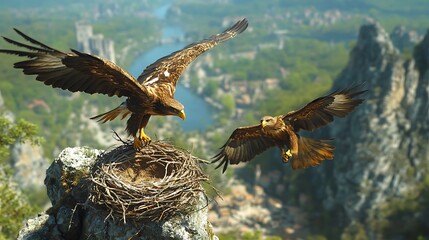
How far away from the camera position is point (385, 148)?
162ft

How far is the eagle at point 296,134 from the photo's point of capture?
28.5ft

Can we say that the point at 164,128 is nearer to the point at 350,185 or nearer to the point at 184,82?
the point at 184,82

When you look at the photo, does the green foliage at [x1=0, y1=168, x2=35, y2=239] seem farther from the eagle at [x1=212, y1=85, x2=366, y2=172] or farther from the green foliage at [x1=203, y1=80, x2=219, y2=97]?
the green foliage at [x1=203, y1=80, x2=219, y2=97]

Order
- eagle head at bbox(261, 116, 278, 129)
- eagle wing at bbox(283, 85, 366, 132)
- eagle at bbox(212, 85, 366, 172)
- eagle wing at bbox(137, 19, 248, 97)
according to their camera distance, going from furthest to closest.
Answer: eagle wing at bbox(137, 19, 248, 97)
eagle head at bbox(261, 116, 278, 129)
eagle at bbox(212, 85, 366, 172)
eagle wing at bbox(283, 85, 366, 132)

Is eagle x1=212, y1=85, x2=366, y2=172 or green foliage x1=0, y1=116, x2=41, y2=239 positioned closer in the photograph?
eagle x1=212, y1=85, x2=366, y2=172

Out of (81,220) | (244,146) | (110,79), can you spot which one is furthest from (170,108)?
(81,220)

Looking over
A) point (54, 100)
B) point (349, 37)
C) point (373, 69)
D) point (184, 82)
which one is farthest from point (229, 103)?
point (349, 37)

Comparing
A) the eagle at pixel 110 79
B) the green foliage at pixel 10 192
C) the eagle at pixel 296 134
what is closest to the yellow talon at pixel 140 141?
the eagle at pixel 110 79

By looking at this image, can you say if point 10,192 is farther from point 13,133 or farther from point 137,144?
point 137,144

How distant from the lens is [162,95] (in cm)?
844

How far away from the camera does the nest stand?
7.19 meters

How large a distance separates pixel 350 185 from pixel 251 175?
15.9 metres

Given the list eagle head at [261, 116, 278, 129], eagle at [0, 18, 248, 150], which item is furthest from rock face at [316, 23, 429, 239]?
eagle at [0, 18, 248, 150]

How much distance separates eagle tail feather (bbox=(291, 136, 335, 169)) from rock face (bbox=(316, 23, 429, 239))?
39.2 meters
